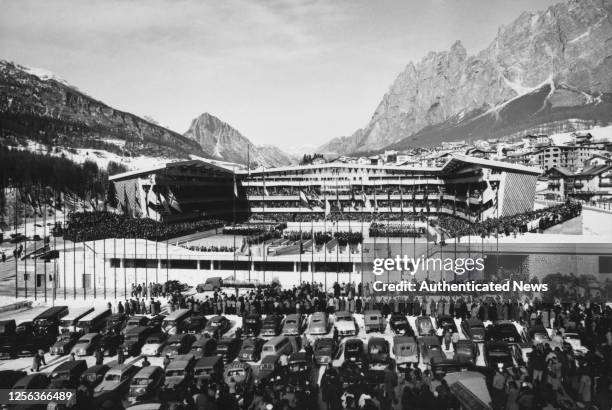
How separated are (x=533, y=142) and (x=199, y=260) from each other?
14546 centimetres

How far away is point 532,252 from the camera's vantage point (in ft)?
92.0

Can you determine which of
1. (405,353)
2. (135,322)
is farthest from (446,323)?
(135,322)

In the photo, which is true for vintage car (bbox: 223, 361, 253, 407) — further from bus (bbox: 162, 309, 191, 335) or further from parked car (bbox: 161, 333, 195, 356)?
bus (bbox: 162, 309, 191, 335)

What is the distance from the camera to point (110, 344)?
19.1 metres

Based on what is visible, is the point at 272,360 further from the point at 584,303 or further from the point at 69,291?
the point at 69,291

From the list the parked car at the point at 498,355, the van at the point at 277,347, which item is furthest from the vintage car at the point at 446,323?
the van at the point at 277,347

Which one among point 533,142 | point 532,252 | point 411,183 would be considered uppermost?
point 533,142

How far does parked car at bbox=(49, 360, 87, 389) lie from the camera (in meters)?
14.4

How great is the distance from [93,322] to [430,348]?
581 inches

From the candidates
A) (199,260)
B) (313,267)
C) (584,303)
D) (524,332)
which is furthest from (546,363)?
(199,260)

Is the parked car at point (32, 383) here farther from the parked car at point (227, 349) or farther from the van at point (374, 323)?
the van at point (374, 323)

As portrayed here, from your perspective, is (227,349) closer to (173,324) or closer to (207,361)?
(207,361)

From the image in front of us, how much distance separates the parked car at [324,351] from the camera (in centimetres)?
1672

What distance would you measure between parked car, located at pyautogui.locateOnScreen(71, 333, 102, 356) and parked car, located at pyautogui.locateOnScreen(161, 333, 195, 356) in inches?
114
